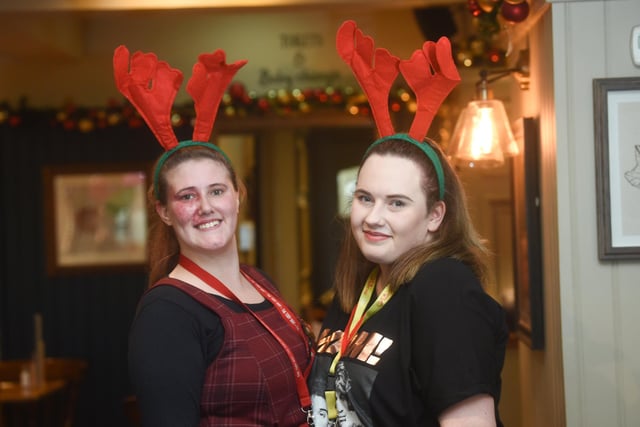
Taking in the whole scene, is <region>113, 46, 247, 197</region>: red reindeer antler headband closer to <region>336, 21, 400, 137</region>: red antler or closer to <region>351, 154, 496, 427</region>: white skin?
<region>336, 21, 400, 137</region>: red antler

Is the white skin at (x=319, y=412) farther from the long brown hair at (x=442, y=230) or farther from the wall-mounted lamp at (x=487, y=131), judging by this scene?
the wall-mounted lamp at (x=487, y=131)

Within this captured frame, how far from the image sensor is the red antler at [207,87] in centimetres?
233

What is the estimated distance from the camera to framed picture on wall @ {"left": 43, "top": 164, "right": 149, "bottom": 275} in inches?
251

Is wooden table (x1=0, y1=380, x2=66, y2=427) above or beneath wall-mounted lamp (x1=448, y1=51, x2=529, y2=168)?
beneath

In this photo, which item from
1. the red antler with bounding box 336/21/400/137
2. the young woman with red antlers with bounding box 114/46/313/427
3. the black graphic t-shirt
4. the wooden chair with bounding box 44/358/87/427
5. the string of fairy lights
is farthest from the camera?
the string of fairy lights

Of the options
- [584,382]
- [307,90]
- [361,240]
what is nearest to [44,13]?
[307,90]

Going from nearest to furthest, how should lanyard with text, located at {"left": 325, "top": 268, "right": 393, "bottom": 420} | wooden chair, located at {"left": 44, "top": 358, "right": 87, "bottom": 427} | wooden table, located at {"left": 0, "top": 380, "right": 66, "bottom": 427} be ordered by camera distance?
lanyard with text, located at {"left": 325, "top": 268, "right": 393, "bottom": 420}, wooden table, located at {"left": 0, "top": 380, "right": 66, "bottom": 427}, wooden chair, located at {"left": 44, "top": 358, "right": 87, "bottom": 427}

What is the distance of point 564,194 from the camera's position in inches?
102

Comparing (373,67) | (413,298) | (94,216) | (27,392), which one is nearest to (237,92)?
(94,216)

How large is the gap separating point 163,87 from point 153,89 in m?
0.03

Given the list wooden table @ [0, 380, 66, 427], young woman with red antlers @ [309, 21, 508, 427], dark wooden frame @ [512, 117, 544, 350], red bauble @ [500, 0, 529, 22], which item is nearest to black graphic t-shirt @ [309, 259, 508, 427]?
young woman with red antlers @ [309, 21, 508, 427]

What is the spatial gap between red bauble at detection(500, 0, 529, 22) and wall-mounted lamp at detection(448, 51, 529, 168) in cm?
27

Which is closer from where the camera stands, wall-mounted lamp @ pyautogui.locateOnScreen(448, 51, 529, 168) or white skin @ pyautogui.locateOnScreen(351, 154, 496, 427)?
white skin @ pyautogui.locateOnScreen(351, 154, 496, 427)

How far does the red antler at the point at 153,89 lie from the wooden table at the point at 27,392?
3.31m
